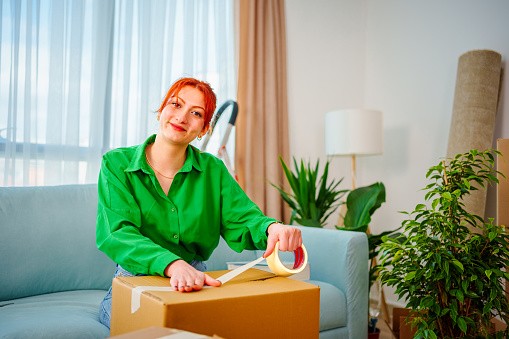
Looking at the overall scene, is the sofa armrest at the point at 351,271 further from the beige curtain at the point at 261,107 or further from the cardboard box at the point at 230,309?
the beige curtain at the point at 261,107

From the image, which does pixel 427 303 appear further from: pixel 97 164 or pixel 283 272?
pixel 97 164

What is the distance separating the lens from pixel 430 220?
5.19ft

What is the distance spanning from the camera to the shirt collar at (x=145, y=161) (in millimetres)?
1189

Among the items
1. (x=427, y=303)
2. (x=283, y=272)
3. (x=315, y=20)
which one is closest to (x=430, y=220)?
(x=427, y=303)

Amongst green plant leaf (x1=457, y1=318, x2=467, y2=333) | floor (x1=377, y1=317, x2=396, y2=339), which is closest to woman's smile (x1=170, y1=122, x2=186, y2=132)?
green plant leaf (x1=457, y1=318, x2=467, y2=333)

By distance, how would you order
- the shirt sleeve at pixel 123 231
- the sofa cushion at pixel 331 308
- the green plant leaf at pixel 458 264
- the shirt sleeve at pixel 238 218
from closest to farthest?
1. the shirt sleeve at pixel 123 231
2. the shirt sleeve at pixel 238 218
3. the green plant leaf at pixel 458 264
4. the sofa cushion at pixel 331 308

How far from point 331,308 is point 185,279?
1.00 meters

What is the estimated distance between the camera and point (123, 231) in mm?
1042

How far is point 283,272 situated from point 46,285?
3.41 ft

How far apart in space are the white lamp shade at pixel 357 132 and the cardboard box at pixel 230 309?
1.90 meters

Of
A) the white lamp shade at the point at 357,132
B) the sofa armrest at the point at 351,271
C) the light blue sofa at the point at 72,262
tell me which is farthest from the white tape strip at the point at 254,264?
the white lamp shade at the point at 357,132

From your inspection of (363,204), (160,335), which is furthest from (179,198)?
(363,204)

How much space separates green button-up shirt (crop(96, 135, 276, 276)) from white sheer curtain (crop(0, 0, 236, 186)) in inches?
40.9

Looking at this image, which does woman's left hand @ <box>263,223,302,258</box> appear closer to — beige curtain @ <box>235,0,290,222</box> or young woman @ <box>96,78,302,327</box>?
young woman @ <box>96,78,302,327</box>
